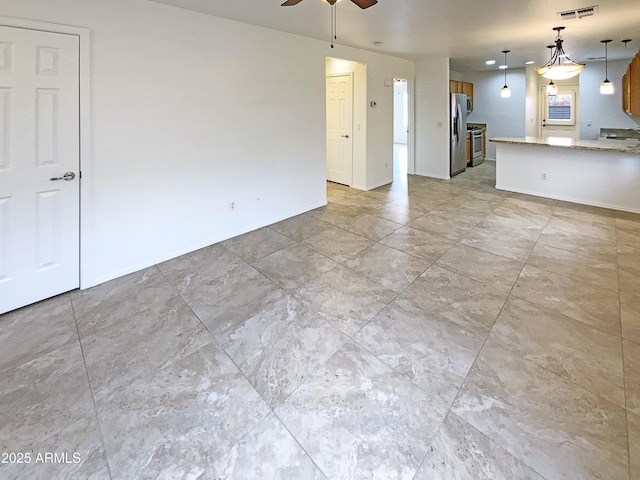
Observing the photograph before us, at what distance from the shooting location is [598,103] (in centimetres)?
845

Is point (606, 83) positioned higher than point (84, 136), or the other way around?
point (606, 83)

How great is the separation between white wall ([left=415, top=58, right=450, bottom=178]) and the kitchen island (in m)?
1.34

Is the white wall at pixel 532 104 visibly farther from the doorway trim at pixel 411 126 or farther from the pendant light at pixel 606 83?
the doorway trim at pixel 411 126

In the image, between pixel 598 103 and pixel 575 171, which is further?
pixel 598 103

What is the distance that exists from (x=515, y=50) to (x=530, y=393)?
21.1 feet

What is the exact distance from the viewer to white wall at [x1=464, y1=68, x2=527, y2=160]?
360 inches

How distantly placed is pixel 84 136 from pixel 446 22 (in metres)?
4.12

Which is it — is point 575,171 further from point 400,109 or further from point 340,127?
point 400,109

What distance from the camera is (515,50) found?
611cm

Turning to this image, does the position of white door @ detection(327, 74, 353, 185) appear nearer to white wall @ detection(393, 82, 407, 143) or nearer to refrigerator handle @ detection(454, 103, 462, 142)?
refrigerator handle @ detection(454, 103, 462, 142)

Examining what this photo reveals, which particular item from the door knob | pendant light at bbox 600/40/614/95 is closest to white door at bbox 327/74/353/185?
pendant light at bbox 600/40/614/95

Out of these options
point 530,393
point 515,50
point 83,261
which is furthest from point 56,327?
point 515,50

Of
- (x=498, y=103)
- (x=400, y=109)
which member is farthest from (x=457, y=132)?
(x=400, y=109)

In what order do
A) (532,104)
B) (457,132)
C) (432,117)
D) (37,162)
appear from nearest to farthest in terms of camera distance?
(37,162)
(432,117)
(457,132)
(532,104)
